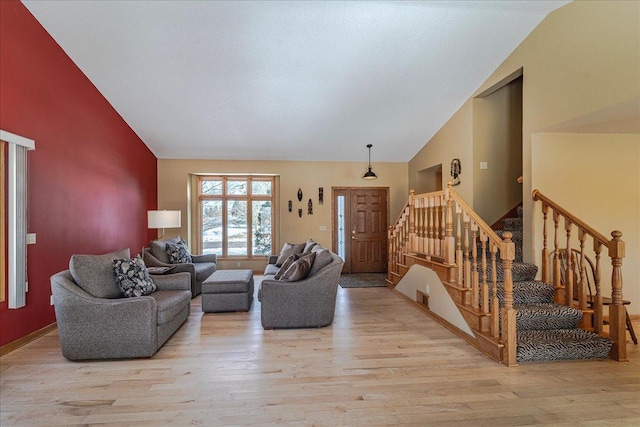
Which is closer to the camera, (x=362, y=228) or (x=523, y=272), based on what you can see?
(x=523, y=272)

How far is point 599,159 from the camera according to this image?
3924 millimetres

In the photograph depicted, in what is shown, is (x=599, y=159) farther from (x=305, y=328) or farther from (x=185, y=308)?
(x=185, y=308)

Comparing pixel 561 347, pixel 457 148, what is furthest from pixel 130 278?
pixel 457 148

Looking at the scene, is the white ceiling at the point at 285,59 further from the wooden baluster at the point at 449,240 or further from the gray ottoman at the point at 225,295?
the gray ottoman at the point at 225,295

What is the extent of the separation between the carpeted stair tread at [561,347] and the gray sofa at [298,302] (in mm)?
1989

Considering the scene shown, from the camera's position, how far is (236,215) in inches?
287

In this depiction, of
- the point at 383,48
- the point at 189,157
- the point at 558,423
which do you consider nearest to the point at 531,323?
the point at 558,423

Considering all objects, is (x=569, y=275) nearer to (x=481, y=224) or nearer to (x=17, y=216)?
(x=481, y=224)

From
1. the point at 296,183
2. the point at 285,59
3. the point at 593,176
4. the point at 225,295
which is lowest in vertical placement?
the point at 225,295

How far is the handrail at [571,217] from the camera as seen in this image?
10.1ft

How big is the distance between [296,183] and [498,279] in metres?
4.59

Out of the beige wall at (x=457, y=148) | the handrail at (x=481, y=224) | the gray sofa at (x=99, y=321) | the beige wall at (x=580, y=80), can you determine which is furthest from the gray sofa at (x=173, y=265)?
the beige wall at (x=580, y=80)

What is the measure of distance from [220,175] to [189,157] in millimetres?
785

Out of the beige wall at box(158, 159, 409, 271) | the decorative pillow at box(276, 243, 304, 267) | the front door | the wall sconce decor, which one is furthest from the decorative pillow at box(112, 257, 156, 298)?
the wall sconce decor
